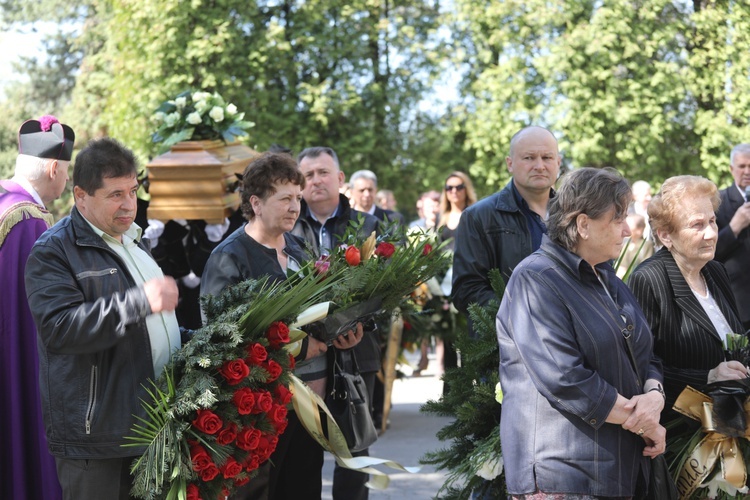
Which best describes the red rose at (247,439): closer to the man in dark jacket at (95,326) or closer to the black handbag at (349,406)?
the man in dark jacket at (95,326)

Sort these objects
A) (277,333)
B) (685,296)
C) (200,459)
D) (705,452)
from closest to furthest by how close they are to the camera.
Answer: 1. (200,459)
2. (277,333)
3. (705,452)
4. (685,296)

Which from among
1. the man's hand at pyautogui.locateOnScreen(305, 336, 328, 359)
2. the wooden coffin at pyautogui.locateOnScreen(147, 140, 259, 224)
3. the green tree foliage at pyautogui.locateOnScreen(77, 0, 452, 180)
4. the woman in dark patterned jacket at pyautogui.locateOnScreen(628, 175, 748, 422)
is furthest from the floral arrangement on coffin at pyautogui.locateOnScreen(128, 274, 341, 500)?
the green tree foliage at pyautogui.locateOnScreen(77, 0, 452, 180)

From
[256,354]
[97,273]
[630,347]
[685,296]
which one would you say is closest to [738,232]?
[685,296]

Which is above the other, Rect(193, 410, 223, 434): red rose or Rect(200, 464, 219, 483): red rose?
Rect(193, 410, 223, 434): red rose

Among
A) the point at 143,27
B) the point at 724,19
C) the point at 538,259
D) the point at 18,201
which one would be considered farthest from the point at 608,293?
the point at 143,27

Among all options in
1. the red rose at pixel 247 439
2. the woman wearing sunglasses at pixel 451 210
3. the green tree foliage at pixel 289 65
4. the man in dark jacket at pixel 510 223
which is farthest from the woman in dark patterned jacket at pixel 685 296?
the green tree foliage at pixel 289 65

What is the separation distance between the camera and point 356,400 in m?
4.87

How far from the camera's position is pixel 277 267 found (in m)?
4.69

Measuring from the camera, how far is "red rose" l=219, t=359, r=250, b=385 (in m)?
3.74

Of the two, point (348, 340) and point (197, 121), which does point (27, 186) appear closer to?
point (348, 340)

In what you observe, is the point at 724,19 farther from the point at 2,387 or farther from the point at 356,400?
the point at 2,387

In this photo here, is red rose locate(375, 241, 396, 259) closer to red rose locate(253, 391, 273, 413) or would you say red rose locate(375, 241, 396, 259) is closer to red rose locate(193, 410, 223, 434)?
red rose locate(253, 391, 273, 413)

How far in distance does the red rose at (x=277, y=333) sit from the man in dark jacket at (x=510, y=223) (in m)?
1.40

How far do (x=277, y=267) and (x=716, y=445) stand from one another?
2062 millimetres
